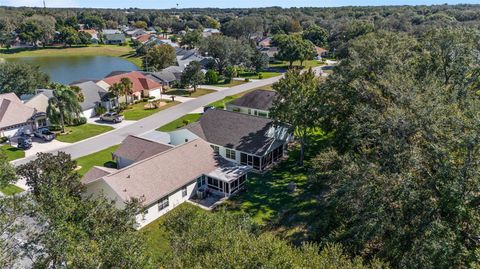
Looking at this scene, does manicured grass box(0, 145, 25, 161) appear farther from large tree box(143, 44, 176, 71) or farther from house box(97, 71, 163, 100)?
large tree box(143, 44, 176, 71)

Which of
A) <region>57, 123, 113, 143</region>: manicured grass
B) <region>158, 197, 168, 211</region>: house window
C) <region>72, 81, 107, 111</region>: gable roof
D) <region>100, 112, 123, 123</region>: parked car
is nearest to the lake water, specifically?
<region>72, 81, 107, 111</region>: gable roof

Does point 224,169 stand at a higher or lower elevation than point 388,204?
lower

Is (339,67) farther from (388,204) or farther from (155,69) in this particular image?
(155,69)

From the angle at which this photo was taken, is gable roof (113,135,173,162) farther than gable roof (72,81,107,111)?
No

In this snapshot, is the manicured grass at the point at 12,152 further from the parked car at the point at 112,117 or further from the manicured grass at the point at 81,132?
the parked car at the point at 112,117

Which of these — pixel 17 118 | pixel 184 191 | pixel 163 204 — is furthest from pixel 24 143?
pixel 184 191

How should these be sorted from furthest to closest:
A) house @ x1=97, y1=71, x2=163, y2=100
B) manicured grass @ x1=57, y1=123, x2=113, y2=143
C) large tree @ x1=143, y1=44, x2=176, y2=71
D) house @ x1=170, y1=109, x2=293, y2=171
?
1. large tree @ x1=143, y1=44, x2=176, y2=71
2. house @ x1=97, y1=71, x2=163, y2=100
3. manicured grass @ x1=57, y1=123, x2=113, y2=143
4. house @ x1=170, y1=109, x2=293, y2=171

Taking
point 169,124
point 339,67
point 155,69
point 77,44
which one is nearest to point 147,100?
point 169,124
